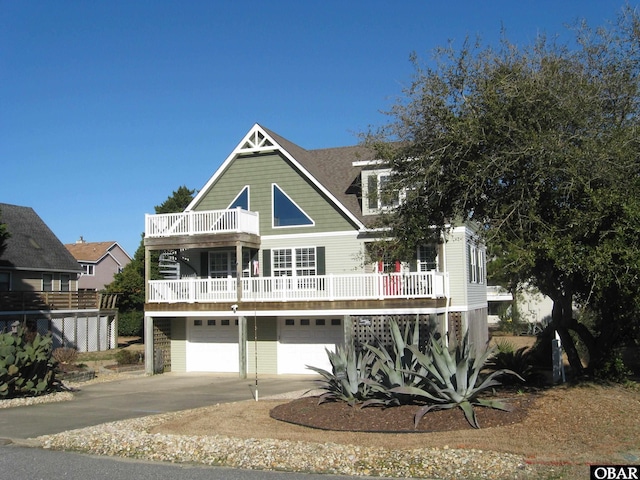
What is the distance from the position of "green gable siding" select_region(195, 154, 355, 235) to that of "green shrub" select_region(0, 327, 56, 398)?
1005cm

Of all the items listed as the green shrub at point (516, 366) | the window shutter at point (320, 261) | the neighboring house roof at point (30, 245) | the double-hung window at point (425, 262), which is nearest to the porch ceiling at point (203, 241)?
the window shutter at point (320, 261)

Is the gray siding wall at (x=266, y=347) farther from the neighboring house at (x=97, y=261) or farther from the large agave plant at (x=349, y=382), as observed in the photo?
the neighboring house at (x=97, y=261)

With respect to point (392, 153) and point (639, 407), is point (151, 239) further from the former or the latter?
point (639, 407)

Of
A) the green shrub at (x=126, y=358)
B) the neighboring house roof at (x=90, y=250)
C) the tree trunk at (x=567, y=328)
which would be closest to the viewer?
the tree trunk at (x=567, y=328)

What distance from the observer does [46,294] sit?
35.2 metres

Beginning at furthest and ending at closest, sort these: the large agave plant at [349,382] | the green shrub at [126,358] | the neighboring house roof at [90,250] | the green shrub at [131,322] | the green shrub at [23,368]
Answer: the neighboring house roof at [90,250] < the green shrub at [131,322] < the green shrub at [126,358] < the green shrub at [23,368] < the large agave plant at [349,382]

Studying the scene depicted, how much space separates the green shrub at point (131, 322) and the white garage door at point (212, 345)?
1952cm

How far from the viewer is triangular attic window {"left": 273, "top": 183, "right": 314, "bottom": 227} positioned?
25.5 meters

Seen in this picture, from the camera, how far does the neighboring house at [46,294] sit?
112ft

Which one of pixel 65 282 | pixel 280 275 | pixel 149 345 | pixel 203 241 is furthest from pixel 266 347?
pixel 65 282

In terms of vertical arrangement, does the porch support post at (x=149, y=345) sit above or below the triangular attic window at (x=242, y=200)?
below

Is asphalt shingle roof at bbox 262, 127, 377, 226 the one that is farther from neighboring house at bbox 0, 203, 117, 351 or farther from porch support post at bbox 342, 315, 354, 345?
neighboring house at bbox 0, 203, 117, 351

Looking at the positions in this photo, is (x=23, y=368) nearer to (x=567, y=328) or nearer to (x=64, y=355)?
(x=64, y=355)

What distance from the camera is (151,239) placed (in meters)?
25.2
